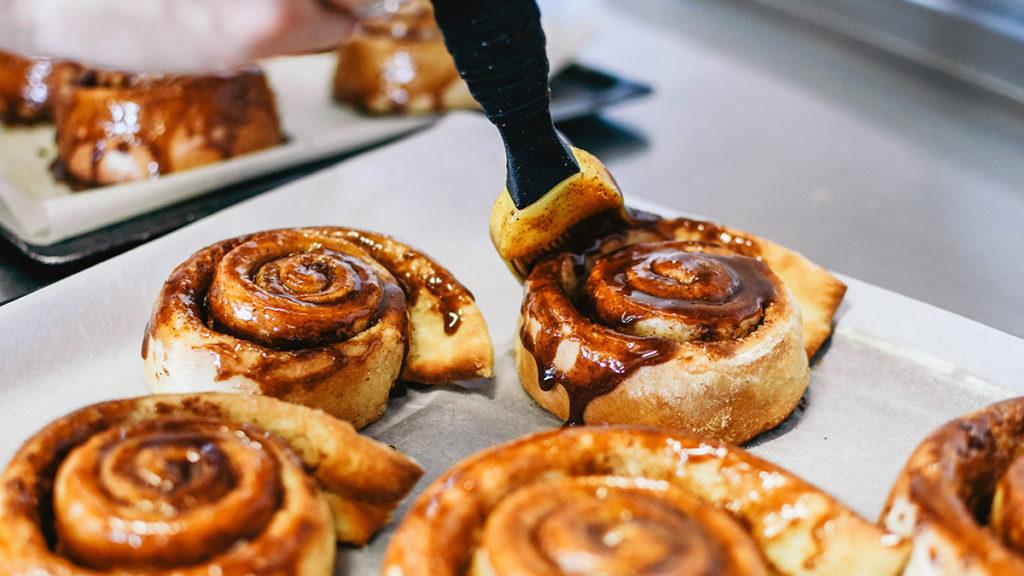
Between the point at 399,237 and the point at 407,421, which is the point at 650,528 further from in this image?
the point at 399,237

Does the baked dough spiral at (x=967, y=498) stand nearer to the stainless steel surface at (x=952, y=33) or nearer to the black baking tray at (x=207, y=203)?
the black baking tray at (x=207, y=203)

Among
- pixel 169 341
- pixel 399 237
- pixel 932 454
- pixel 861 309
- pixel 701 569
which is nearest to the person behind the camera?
pixel 701 569

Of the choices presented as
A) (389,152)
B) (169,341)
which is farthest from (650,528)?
(389,152)

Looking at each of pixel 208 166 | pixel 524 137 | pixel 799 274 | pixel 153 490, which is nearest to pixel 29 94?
pixel 208 166

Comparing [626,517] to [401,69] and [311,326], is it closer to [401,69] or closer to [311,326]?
[311,326]

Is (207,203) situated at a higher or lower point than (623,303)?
lower

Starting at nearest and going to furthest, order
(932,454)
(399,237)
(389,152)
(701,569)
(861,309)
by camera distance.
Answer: (701,569) → (932,454) → (861,309) → (399,237) → (389,152)

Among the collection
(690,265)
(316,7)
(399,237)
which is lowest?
(399,237)
